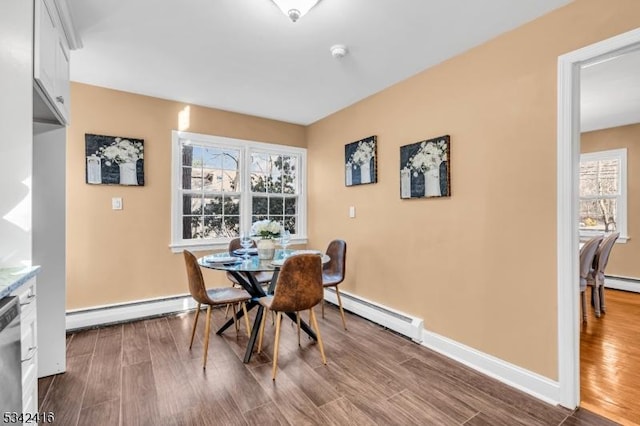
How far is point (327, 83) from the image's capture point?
310 cm

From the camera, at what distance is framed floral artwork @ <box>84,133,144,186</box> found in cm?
310

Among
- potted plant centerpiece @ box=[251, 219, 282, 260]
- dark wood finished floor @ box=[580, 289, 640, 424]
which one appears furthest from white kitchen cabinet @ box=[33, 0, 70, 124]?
dark wood finished floor @ box=[580, 289, 640, 424]

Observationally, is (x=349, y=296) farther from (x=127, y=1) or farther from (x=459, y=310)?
(x=127, y=1)

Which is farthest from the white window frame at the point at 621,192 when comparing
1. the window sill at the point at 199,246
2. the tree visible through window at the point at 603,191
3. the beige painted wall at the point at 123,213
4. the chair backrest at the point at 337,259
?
the beige painted wall at the point at 123,213

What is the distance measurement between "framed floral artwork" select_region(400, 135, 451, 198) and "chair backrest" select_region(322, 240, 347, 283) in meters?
0.88

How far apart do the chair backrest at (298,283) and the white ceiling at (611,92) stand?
2620 mm

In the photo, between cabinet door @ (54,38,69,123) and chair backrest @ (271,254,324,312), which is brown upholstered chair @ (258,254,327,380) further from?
cabinet door @ (54,38,69,123)

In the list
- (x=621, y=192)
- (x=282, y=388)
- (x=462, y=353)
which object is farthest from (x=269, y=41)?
(x=621, y=192)

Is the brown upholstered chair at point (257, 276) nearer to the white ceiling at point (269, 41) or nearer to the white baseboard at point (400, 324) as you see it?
the white baseboard at point (400, 324)

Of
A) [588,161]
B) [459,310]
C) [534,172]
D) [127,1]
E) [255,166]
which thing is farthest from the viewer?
[588,161]

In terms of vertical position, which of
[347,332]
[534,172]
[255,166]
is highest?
[255,166]

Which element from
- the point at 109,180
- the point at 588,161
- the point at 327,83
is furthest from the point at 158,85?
the point at 588,161

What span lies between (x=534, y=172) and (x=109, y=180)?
3.86 metres

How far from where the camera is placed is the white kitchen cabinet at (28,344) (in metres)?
1.18
